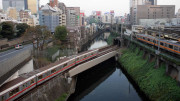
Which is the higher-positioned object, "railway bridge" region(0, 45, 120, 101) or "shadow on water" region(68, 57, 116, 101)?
"railway bridge" region(0, 45, 120, 101)

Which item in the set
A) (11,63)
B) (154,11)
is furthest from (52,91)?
(154,11)

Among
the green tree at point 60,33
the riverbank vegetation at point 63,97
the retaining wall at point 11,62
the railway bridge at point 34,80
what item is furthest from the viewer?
the green tree at point 60,33

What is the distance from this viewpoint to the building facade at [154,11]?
7325 cm

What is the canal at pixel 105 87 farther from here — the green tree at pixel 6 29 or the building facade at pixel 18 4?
the building facade at pixel 18 4

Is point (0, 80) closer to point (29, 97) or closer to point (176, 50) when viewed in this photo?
point (29, 97)

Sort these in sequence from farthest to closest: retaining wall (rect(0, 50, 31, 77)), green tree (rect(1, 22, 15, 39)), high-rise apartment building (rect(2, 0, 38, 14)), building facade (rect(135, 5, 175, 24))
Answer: high-rise apartment building (rect(2, 0, 38, 14)) → building facade (rect(135, 5, 175, 24)) → green tree (rect(1, 22, 15, 39)) → retaining wall (rect(0, 50, 31, 77))

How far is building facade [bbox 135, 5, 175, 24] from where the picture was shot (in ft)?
240

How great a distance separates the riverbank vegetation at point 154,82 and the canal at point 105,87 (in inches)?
42.1

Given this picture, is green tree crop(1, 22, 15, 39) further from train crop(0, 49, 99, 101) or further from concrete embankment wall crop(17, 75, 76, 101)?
concrete embankment wall crop(17, 75, 76, 101)

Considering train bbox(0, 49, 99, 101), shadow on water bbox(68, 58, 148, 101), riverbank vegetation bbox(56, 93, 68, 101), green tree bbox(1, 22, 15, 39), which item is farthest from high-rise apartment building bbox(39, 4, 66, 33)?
riverbank vegetation bbox(56, 93, 68, 101)

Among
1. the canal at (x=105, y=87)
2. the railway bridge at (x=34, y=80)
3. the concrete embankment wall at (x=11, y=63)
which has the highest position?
the concrete embankment wall at (x=11, y=63)

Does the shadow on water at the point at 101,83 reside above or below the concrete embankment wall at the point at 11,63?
below

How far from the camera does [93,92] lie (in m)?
18.5

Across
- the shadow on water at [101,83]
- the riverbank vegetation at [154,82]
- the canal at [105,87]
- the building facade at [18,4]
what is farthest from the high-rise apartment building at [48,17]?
the building facade at [18,4]
